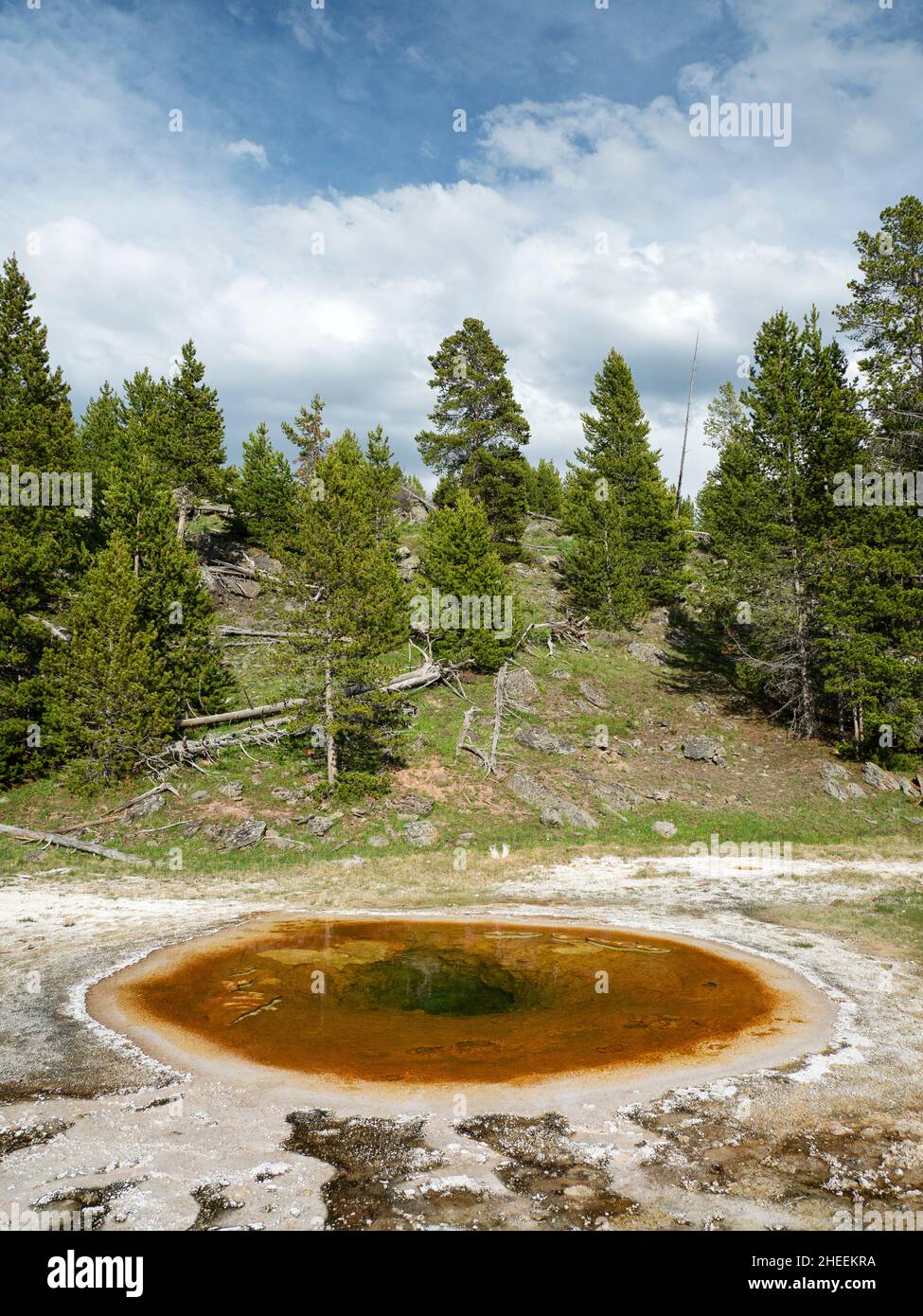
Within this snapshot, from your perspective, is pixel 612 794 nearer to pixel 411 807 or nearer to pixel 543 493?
pixel 411 807

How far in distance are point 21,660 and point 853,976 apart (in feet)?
96.9

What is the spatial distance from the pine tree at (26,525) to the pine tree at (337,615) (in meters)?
10.3

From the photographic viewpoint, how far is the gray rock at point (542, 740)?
30.5m

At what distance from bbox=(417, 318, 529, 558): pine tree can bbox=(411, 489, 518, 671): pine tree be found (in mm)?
10276

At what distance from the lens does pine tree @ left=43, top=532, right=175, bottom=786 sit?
24781 mm

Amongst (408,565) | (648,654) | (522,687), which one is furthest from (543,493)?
(522,687)

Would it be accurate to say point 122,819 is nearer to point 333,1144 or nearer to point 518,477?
point 333,1144

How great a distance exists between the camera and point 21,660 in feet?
89.1

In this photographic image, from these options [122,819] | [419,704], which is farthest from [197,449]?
[122,819]

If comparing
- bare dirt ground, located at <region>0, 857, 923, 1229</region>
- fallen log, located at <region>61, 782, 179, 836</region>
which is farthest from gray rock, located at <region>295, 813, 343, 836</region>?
bare dirt ground, located at <region>0, 857, 923, 1229</region>

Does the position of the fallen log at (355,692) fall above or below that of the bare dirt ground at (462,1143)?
above

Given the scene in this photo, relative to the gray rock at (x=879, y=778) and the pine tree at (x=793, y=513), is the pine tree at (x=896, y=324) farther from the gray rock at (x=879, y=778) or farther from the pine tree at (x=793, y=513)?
the gray rock at (x=879, y=778)

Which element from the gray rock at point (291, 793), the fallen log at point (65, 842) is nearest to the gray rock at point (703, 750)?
the gray rock at point (291, 793)
